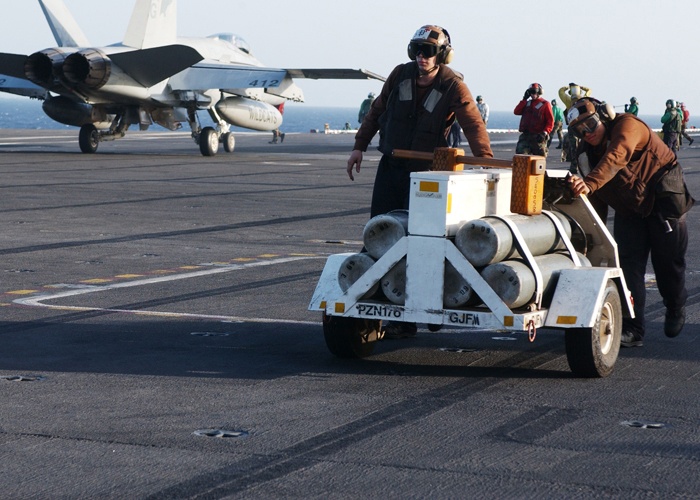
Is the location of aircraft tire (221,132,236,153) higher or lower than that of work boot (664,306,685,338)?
lower

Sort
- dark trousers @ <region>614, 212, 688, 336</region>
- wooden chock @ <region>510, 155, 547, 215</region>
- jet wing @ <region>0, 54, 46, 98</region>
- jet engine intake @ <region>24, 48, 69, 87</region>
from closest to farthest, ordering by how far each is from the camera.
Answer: wooden chock @ <region>510, 155, 547, 215</region> → dark trousers @ <region>614, 212, 688, 336</region> → jet engine intake @ <region>24, 48, 69, 87</region> → jet wing @ <region>0, 54, 46, 98</region>

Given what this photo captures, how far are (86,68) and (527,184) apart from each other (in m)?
24.9

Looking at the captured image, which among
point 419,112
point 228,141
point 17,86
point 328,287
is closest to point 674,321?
point 419,112

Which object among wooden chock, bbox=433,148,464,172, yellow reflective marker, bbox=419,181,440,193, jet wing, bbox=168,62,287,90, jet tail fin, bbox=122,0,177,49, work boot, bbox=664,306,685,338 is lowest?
work boot, bbox=664,306,685,338

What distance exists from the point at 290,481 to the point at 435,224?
2.48 metres

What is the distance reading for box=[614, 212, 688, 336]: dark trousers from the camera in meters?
8.18

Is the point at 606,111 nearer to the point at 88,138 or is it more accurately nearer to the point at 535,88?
the point at 535,88

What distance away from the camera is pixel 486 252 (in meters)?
6.80

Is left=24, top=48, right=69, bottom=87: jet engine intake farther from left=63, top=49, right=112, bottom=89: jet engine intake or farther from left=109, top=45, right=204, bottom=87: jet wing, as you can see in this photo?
left=109, top=45, right=204, bottom=87: jet wing

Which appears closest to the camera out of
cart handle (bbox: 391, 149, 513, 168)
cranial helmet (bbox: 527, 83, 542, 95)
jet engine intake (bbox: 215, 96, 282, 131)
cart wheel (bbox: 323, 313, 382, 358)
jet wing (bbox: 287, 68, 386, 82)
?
cart wheel (bbox: 323, 313, 382, 358)

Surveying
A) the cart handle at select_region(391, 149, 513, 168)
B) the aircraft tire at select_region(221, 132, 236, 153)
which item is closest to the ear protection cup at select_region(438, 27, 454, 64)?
the cart handle at select_region(391, 149, 513, 168)

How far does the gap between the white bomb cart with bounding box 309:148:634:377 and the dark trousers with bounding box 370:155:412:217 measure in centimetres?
80

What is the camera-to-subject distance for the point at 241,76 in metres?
34.6

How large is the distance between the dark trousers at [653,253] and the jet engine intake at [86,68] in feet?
79.8
